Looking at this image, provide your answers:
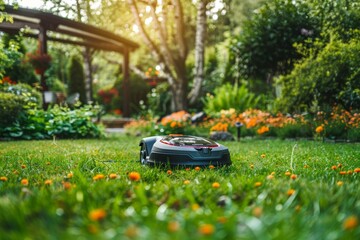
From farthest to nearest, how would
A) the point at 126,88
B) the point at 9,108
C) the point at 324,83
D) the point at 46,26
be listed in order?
the point at 126,88
the point at 46,26
the point at 324,83
the point at 9,108

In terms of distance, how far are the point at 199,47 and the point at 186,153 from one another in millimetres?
8098

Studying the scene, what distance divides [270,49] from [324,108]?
3372 millimetres

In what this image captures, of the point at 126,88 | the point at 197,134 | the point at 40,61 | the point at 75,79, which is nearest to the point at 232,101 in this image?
the point at 197,134

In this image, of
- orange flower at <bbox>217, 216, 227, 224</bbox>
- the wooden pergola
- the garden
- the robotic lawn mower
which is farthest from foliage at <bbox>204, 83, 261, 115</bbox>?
orange flower at <bbox>217, 216, 227, 224</bbox>

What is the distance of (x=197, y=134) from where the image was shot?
8.21 metres

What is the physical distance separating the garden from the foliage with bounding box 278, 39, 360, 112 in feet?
0.10

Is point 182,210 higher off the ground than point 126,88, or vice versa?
point 126,88

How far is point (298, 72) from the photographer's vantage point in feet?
26.7

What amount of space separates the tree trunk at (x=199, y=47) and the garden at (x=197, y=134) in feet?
0.14

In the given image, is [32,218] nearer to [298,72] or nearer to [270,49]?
[298,72]

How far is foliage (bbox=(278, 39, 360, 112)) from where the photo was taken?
7105mm

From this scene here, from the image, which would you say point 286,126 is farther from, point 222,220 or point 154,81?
point 154,81

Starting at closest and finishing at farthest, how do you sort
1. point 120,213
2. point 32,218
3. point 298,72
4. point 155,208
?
point 32,218 → point 120,213 → point 155,208 → point 298,72

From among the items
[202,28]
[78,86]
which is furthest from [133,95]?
[202,28]
